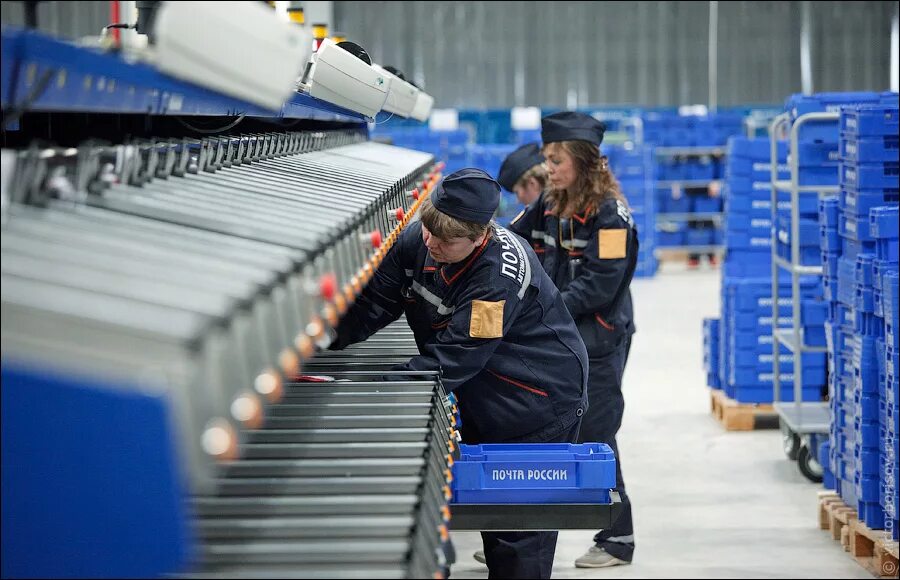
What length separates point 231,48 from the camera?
1565 millimetres

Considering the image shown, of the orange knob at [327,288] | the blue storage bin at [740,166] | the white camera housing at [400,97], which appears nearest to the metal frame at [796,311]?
the blue storage bin at [740,166]

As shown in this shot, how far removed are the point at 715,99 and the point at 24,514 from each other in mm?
22474

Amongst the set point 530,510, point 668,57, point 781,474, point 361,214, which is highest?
point 668,57

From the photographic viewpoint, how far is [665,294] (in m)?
15.0

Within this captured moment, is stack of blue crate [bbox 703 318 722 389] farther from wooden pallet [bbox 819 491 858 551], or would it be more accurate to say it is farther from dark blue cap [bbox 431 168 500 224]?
dark blue cap [bbox 431 168 500 224]

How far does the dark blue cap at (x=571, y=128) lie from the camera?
4.77 meters

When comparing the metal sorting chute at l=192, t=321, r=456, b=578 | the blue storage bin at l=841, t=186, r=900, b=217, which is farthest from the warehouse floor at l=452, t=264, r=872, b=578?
the metal sorting chute at l=192, t=321, r=456, b=578

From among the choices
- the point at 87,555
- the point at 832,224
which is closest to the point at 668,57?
the point at 832,224

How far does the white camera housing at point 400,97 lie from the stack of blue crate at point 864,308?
2.02 metres

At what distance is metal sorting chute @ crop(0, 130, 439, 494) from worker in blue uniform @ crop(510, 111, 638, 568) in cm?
228

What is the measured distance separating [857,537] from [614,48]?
1818cm

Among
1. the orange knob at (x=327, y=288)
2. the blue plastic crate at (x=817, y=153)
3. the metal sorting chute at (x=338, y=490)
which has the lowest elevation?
the metal sorting chute at (x=338, y=490)

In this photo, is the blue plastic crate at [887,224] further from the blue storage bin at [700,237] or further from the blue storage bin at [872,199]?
the blue storage bin at [700,237]

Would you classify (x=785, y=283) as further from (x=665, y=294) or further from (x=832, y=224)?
(x=665, y=294)
